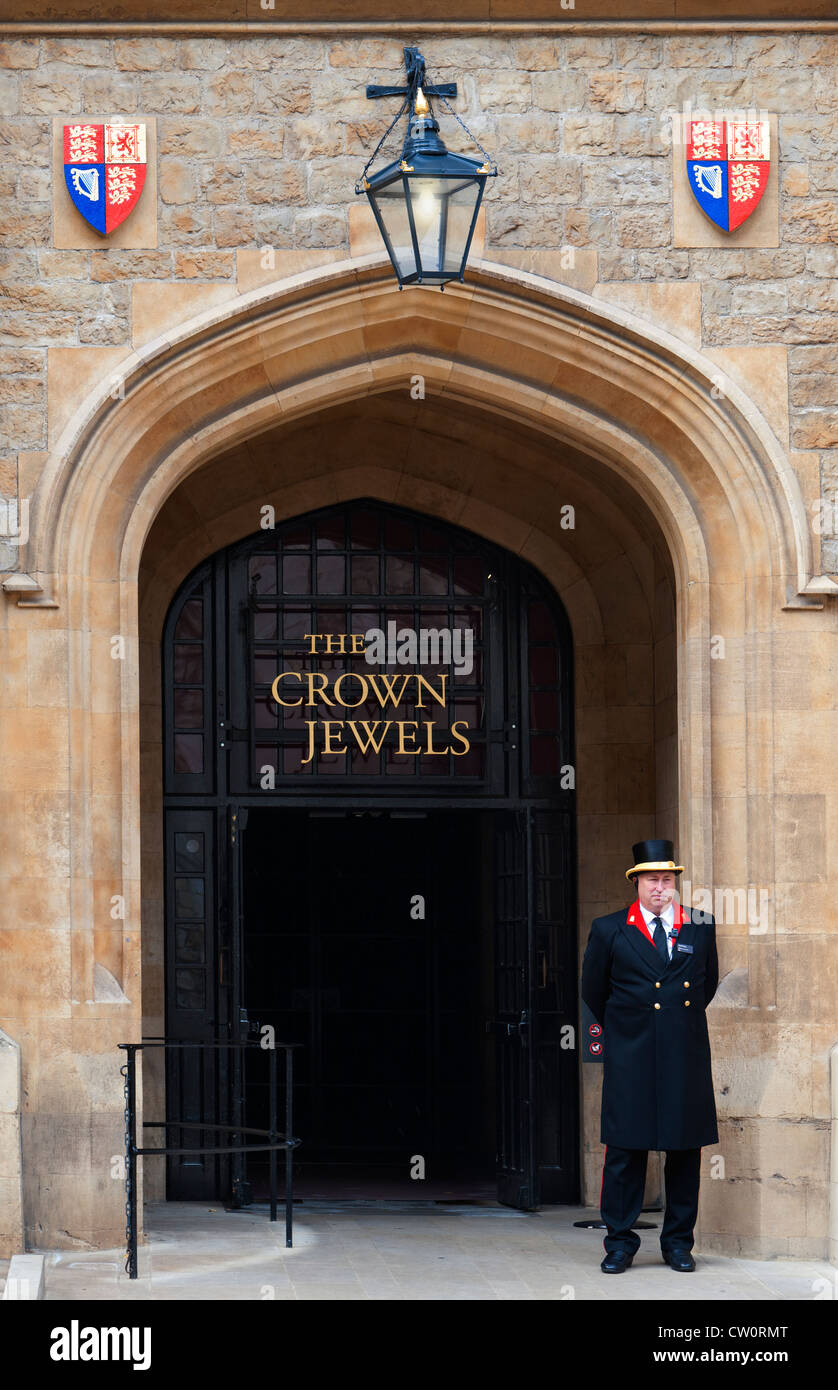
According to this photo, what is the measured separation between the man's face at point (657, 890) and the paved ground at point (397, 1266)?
1448 mm

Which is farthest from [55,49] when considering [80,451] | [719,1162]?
[719,1162]

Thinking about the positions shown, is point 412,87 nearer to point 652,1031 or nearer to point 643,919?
point 643,919

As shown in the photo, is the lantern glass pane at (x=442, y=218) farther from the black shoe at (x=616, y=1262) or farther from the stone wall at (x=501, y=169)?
A: the black shoe at (x=616, y=1262)

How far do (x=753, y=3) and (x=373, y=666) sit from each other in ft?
12.3

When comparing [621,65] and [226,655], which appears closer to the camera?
[621,65]

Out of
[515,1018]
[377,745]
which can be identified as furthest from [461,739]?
[515,1018]

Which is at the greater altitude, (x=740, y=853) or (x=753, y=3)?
(x=753, y=3)

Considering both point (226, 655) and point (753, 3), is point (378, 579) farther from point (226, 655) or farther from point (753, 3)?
point (753, 3)

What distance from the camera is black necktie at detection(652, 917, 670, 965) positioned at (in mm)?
7879

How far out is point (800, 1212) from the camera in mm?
8305

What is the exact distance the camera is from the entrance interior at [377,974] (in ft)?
43.7

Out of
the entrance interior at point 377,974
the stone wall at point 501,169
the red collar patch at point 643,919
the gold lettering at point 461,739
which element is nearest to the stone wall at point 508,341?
the stone wall at point 501,169

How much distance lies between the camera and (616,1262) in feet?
25.5

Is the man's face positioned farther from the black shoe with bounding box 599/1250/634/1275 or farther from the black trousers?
the black shoe with bounding box 599/1250/634/1275
